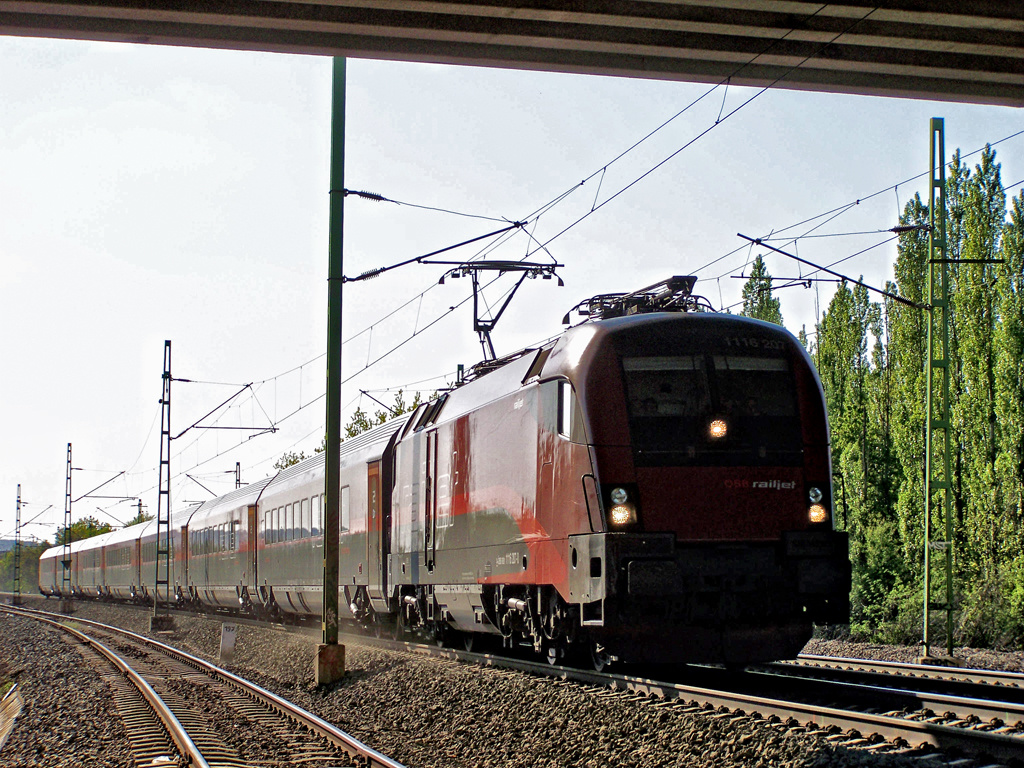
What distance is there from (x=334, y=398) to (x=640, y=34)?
9.01m

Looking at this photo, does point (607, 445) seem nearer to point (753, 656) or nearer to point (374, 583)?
point (753, 656)

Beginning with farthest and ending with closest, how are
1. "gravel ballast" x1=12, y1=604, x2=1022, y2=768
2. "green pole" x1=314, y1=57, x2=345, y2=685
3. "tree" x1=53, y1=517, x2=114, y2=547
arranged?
"tree" x1=53, y1=517, x2=114, y2=547
"green pole" x1=314, y1=57, x2=345, y2=685
"gravel ballast" x1=12, y1=604, x2=1022, y2=768

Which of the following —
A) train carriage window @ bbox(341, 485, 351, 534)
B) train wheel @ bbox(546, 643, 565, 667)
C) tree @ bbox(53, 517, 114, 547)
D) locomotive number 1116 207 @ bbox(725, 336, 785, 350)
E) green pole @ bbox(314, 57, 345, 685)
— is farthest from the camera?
tree @ bbox(53, 517, 114, 547)

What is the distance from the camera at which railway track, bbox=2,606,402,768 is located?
1003 centimetres

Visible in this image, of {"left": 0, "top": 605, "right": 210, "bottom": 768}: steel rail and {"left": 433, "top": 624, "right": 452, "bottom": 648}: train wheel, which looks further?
{"left": 433, "top": 624, "right": 452, "bottom": 648}: train wheel

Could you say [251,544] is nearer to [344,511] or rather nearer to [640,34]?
[344,511]

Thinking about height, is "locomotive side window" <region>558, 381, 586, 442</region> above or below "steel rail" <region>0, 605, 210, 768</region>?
above

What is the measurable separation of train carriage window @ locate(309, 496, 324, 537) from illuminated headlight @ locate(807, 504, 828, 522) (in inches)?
510

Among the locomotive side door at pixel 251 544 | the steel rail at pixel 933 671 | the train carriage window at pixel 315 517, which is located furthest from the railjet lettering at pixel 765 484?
the locomotive side door at pixel 251 544

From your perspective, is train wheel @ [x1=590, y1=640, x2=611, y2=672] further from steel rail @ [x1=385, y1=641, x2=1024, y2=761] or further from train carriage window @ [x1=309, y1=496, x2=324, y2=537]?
train carriage window @ [x1=309, y1=496, x2=324, y2=537]

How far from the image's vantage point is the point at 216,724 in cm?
1259

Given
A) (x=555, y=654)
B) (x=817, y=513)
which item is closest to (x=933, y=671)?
(x=817, y=513)

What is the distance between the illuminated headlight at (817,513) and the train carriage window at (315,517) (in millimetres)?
12955

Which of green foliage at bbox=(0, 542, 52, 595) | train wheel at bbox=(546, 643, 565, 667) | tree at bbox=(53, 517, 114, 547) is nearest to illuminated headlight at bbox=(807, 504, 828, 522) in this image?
train wheel at bbox=(546, 643, 565, 667)
